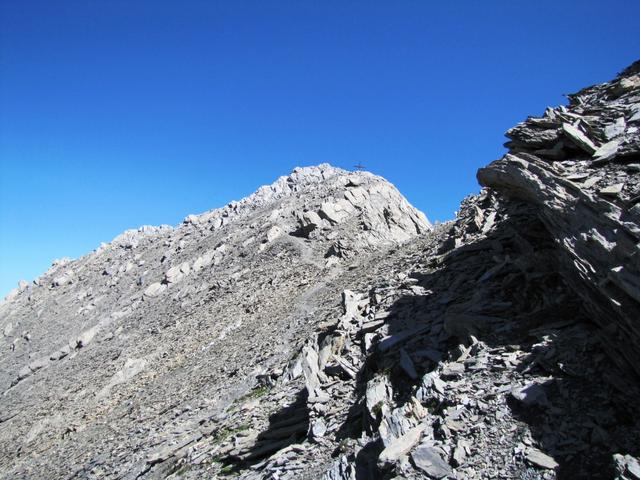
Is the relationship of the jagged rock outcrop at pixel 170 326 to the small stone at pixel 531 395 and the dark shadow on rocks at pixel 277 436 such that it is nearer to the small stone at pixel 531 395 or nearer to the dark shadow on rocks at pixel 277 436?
the dark shadow on rocks at pixel 277 436

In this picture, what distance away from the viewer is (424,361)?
507 inches

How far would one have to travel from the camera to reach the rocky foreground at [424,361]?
28.5 feet

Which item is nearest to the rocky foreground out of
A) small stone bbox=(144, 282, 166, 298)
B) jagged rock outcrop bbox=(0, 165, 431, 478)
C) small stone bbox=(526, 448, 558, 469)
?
small stone bbox=(526, 448, 558, 469)

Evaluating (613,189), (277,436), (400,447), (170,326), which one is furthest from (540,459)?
(170,326)

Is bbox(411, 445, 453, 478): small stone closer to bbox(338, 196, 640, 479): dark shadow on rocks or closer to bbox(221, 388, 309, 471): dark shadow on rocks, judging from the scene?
bbox(338, 196, 640, 479): dark shadow on rocks

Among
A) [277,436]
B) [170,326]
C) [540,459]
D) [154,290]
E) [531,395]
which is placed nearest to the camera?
[540,459]

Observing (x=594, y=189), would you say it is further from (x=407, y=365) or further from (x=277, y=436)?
(x=277, y=436)

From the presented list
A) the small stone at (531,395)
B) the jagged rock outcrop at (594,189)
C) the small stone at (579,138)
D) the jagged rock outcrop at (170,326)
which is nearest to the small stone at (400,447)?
the small stone at (531,395)

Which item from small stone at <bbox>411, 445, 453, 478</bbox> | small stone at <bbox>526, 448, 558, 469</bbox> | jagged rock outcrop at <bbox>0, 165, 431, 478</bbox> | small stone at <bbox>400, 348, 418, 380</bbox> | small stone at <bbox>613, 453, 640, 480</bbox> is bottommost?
small stone at <bbox>613, 453, 640, 480</bbox>

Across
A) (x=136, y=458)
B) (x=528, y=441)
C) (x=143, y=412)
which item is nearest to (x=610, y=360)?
(x=528, y=441)

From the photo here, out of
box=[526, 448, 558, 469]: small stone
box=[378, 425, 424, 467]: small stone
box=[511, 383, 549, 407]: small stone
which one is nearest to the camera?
box=[526, 448, 558, 469]: small stone

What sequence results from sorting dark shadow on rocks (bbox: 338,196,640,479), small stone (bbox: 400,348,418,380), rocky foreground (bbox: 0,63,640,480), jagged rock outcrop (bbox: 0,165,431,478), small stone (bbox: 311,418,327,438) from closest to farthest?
dark shadow on rocks (bbox: 338,196,640,479)
rocky foreground (bbox: 0,63,640,480)
small stone (bbox: 400,348,418,380)
small stone (bbox: 311,418,327,438)
jagged rock outcrop (bbox: 0,165,431,478)

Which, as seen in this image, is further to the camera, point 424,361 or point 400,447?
point 424,361

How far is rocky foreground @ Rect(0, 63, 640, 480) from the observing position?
28.5 ft
